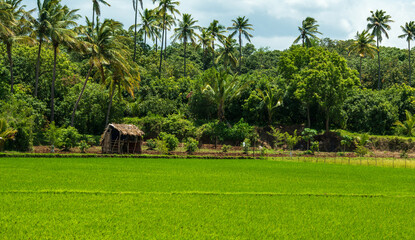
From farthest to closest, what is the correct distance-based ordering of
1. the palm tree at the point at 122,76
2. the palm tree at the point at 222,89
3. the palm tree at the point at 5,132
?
the palm tree at the point at 222,89, the palm tree at the point at 122,76, the palm tree at the point at 5,132

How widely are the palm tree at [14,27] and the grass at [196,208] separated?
19.0 m

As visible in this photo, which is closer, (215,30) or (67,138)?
(67,138)

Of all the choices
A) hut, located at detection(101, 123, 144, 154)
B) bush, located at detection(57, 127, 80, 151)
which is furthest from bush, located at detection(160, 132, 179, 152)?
bush, located at detection(57, 127, 80, 151)

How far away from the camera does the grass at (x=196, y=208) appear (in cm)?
719

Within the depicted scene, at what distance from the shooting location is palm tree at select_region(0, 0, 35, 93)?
29.8m

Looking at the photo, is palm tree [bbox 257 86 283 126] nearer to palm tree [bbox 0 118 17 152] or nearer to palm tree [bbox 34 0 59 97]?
palm tree [bbox 34 0 59 97]

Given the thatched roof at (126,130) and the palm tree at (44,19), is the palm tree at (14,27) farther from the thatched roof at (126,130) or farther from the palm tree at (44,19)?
the thatched roof at (126,130)

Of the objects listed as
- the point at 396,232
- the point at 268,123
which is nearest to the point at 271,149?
the point at 268,123

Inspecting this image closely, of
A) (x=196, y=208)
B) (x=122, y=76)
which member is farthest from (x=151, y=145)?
(x=196, y=208)

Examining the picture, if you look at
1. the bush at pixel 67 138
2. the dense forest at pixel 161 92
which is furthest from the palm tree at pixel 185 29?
the bush at pixel 67 138

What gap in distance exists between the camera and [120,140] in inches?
1135

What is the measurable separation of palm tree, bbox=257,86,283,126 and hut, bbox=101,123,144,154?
14.3 metres

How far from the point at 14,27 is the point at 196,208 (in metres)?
29.0

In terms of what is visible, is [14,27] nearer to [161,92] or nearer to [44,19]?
[44,19]
